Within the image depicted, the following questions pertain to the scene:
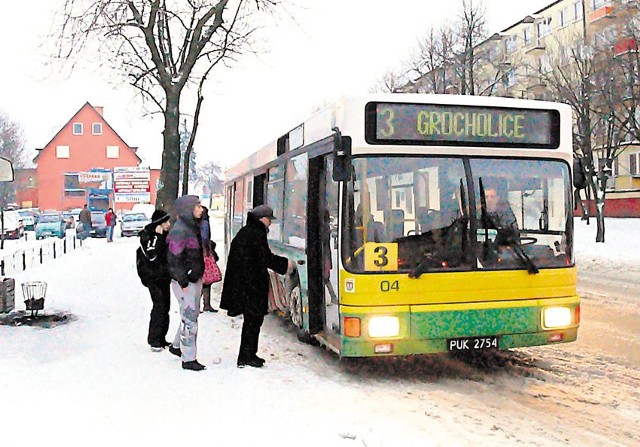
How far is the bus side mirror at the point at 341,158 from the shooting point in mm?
7211

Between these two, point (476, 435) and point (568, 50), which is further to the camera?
point (568, 50)

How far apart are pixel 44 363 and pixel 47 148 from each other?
76.7 m

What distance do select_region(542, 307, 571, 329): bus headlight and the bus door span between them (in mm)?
2163

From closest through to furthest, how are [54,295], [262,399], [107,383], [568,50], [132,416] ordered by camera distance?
[132,416], [262,399], [107,383], [54,295], [568,50]

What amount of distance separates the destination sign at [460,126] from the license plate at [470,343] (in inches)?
78.1

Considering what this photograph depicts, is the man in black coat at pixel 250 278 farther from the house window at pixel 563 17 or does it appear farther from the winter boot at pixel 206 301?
the house window at pixel 563 17

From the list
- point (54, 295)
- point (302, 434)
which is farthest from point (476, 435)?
point (54, 295)

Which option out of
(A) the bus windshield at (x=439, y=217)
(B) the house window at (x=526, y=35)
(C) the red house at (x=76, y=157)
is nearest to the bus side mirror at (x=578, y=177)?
(A) the bus windshield at (x=439, y=217)

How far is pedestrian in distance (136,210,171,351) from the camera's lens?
876cm

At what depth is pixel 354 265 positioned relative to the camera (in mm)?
7309

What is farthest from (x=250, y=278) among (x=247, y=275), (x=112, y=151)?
(x=112, y=151)

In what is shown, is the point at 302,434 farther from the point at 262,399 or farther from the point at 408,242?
the point at 408,242

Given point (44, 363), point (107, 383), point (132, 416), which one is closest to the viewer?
point (132, 416)

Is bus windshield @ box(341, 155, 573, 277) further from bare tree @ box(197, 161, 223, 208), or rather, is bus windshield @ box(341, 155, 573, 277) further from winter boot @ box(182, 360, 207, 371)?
bare tree @ box(197, 161, 223, 208)
